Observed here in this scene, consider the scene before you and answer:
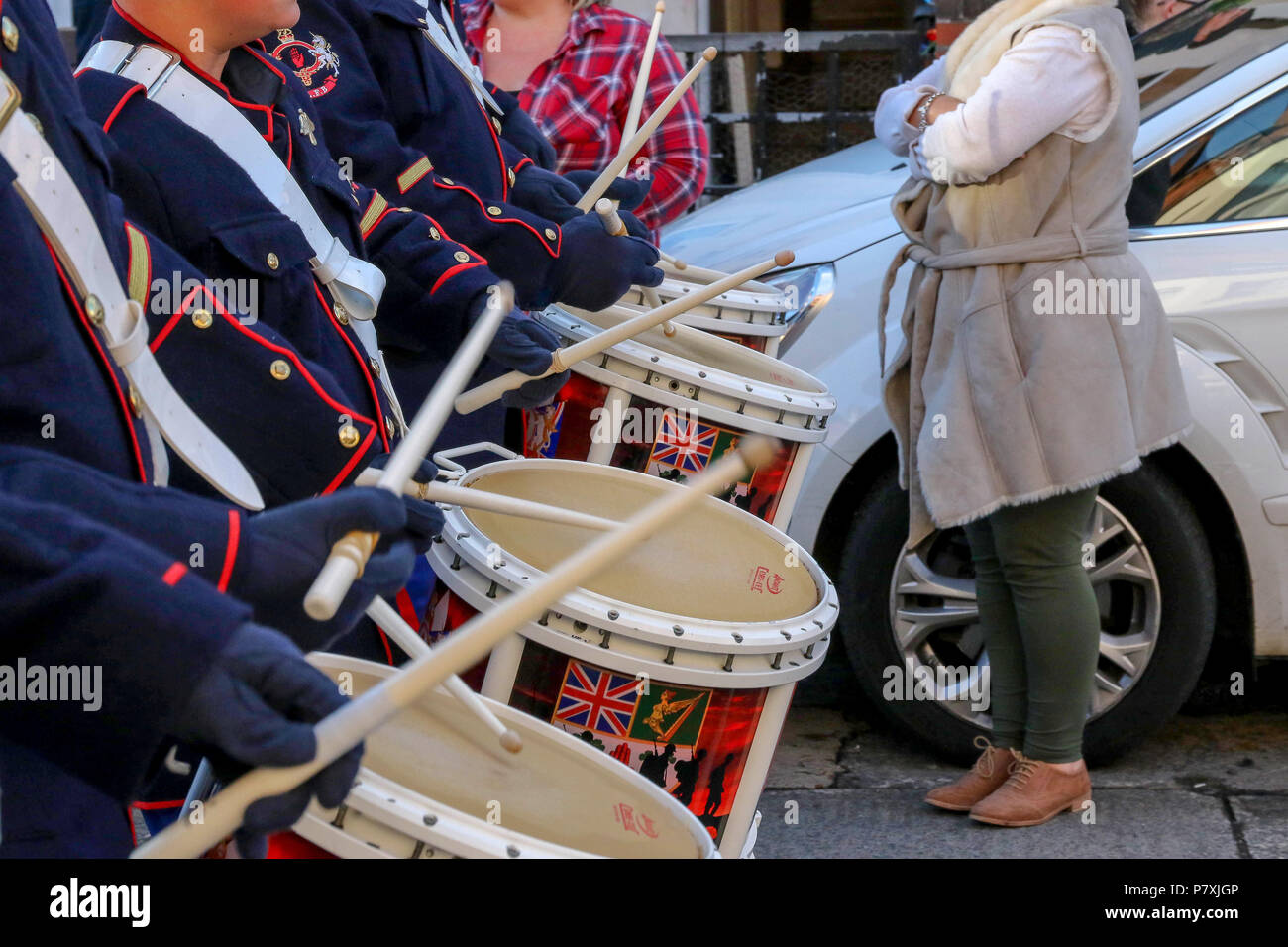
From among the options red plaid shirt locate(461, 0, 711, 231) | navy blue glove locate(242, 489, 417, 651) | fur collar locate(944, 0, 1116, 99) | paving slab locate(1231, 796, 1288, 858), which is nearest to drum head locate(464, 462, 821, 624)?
navy blue glove locate(242, 489, 417, 651)

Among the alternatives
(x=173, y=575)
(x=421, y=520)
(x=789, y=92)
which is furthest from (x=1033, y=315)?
(x=789, y=92)

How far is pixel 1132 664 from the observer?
11.8 feet

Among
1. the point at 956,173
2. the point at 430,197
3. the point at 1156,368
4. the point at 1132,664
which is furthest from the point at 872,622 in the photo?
the point at 430,197

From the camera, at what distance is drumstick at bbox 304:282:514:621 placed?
120 centimetres

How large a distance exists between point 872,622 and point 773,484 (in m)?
0.89

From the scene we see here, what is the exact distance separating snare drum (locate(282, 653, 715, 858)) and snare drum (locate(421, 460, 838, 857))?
0.20m

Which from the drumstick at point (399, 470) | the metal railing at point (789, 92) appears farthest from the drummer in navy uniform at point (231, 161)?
the metal railing at point (789, 92)

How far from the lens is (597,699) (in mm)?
1998

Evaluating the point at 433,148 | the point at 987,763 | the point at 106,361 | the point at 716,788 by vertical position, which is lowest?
the point at 987,763

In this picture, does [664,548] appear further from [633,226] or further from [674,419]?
[633,226]

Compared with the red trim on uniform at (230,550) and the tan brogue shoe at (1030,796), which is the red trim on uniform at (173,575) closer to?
the red trim on uniform at (230,550)

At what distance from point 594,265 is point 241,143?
40.9 inches

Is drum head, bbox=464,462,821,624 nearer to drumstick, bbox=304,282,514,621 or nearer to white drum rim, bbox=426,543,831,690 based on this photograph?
white drum rim, bbox=426,543,831,690
